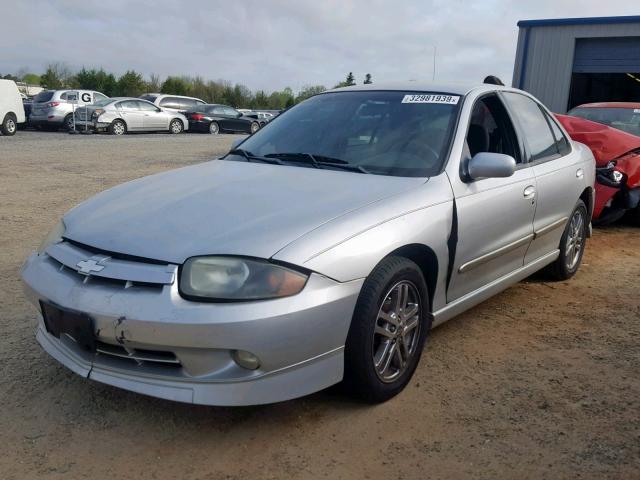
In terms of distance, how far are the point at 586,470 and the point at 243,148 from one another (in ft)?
8.79

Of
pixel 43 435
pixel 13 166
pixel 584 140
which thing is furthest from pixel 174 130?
pixel 43 435

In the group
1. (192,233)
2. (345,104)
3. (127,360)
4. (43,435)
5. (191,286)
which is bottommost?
(43,435)

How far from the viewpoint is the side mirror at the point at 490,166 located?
329 centimetres

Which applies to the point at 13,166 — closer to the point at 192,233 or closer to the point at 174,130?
the point at 192,233

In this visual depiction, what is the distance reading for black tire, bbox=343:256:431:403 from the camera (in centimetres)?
265

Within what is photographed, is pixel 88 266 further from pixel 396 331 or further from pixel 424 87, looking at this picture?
pixel 424 87

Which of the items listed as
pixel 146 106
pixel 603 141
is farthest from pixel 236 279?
pixel 146 106

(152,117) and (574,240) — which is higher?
(152,117)

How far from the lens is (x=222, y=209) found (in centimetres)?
283

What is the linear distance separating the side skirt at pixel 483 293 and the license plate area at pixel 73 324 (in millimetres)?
1707

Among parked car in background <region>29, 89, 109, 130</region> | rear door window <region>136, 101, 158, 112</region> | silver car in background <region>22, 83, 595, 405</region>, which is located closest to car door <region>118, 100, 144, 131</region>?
rear door window <region>136, 101, 158, 112</region>

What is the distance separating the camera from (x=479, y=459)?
8.20ft

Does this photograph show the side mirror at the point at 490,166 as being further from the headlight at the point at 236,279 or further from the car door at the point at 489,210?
the headlight at the point at 236,279

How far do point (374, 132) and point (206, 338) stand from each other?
178cm
